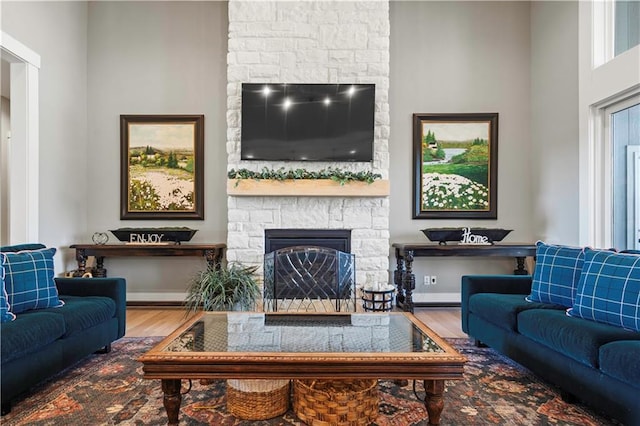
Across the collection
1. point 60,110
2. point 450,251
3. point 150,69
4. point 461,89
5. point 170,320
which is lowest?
point 170,320

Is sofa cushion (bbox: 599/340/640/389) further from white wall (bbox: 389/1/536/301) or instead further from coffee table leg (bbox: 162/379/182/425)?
white wall (bbox: 389/1/536/301)

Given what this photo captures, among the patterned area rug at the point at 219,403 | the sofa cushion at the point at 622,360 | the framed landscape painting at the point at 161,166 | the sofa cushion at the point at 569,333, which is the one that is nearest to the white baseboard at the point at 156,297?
the framed landscape painting at the point at 161,166

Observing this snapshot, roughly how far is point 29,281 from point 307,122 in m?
2.85

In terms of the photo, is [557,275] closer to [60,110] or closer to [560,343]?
[560,343]

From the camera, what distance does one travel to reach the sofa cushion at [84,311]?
2.54 m

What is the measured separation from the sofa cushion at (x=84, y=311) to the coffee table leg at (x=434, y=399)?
7.01 feet

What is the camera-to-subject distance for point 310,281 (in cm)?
430

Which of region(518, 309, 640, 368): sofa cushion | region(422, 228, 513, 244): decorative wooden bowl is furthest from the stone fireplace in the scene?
region(518, 309, 640, 368): sofa cushion

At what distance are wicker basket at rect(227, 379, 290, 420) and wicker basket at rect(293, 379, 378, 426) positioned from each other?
115mm

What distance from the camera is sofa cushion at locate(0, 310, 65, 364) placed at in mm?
2018

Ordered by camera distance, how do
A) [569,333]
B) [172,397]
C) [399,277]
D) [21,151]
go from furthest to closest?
[399,277] < [21,151] < [569,333] < [172,397]

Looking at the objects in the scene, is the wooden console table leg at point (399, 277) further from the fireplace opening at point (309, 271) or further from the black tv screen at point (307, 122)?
the black tv screen at point (307, 122)

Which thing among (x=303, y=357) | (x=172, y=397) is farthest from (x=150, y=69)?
(x=303, y=357)

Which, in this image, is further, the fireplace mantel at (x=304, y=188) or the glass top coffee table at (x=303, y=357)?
the fireplace mantel at (x=304, y=188)
